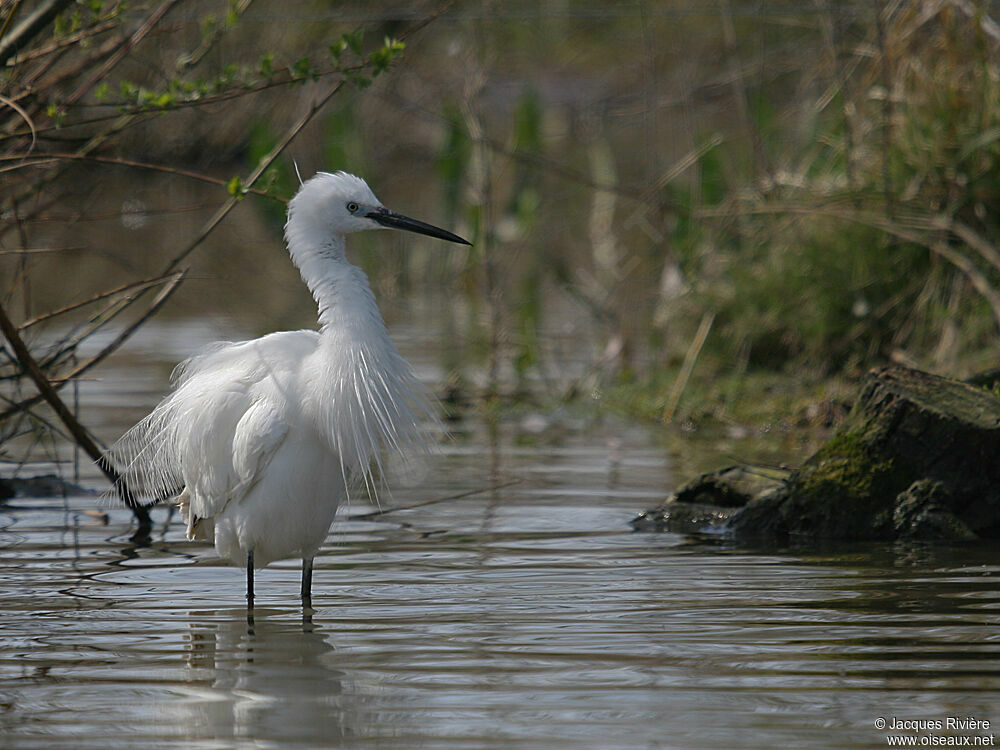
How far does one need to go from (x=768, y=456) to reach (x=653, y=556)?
207 cm

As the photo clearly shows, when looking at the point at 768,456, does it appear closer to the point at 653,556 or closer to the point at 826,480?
the point at 826,480

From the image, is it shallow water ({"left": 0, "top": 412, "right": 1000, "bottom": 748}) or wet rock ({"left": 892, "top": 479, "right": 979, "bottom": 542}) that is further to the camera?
wet rock ({"left": 892, "top": 479, "right": 979, "bottom": 542})

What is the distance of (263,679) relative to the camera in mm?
3959

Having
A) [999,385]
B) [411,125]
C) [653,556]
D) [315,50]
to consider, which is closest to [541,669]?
[653,556]

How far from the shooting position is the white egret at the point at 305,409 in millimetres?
4750

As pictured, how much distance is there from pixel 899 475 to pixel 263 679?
9.86 ft

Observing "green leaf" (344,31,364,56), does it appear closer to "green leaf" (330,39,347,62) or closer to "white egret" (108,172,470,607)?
"green leaf" (330,39,347,62)

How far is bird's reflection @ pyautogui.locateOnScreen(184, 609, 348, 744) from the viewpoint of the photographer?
11.5 ft

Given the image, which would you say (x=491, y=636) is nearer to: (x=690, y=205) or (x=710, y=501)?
(x=710, y=501)

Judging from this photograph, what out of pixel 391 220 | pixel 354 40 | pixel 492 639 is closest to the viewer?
pixel 492 639

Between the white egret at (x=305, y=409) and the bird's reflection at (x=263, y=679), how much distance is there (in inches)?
11.2

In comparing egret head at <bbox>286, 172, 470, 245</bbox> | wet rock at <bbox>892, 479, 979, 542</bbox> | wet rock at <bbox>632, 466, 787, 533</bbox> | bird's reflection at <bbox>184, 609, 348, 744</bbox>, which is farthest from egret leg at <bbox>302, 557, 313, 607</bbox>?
wet rock at <bbox>892, 479, 979, 542</bbox>

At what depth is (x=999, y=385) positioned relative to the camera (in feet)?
20.4

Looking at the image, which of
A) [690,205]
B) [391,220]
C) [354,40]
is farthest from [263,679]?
[690,205]
